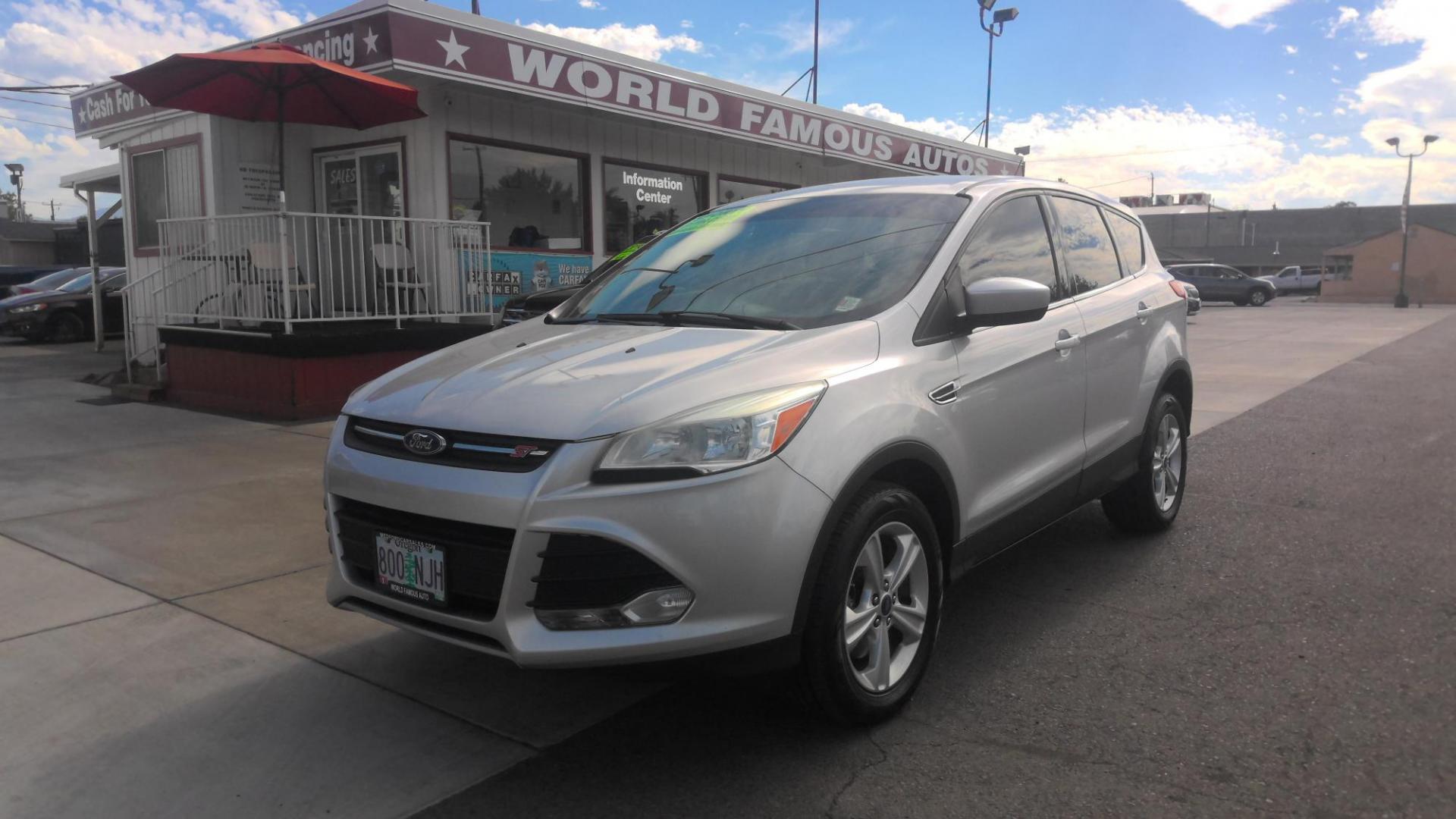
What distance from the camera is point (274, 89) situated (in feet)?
Answer: 31.3

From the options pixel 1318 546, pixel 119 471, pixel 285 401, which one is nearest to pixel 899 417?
pixel 1318 546

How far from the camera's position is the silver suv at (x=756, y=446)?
8.82 feet

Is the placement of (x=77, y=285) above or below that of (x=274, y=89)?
below

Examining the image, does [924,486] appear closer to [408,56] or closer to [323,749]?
[323,749]

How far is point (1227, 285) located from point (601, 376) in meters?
43.1

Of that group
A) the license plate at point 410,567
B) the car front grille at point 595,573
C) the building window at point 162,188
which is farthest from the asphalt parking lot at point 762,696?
the building window at point 162,188

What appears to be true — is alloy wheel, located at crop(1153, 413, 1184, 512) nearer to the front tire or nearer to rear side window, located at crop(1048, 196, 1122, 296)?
rear side window, located at crop(1048, 196, 1122, 296)

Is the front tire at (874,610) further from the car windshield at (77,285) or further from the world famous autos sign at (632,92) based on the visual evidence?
the car windshield at (77,285)

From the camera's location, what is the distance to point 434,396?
3111mm

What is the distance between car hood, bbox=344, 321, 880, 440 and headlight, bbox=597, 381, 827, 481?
1.6 inches

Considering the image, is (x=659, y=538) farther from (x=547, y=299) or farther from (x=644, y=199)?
(x=644, y=199)

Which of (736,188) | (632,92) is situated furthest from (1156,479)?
(736,188)

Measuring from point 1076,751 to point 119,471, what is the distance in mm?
6538

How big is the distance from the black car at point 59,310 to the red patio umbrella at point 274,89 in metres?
9.32
